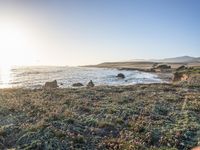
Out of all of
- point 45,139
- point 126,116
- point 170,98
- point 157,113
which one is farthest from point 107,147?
point 170,98

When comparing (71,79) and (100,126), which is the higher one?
(100,126)

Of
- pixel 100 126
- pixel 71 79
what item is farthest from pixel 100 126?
pixel 71 79

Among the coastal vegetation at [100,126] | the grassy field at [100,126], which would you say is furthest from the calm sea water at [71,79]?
the grassy field at [100,126]

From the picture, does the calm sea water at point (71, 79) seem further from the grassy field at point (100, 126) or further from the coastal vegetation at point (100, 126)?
the grassy field at point (100, 126)

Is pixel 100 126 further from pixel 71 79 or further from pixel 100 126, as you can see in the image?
pixel 71 79

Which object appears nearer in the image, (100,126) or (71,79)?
(100,126)

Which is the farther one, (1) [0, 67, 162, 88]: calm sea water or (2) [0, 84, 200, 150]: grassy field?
(1) [0, 67, 162, 88]: calm sea water

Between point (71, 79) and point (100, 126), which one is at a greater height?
point (100, 126)

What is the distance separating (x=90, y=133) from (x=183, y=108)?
1034cm

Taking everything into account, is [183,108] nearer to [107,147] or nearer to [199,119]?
[199,119]

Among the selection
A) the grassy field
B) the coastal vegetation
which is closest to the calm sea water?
the coastal vegetation

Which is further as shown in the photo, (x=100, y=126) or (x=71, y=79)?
(x=71, y=79)

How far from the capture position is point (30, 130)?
1731cm

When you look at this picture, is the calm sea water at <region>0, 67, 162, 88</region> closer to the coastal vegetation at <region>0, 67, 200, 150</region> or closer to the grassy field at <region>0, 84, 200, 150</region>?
the coastal vegetation at <region>0, 67, 200, 150</region>
